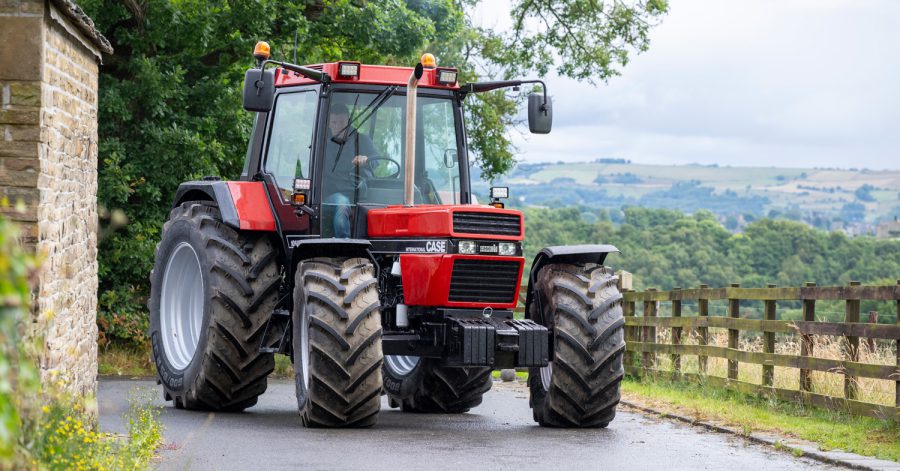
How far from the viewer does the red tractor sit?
35.8ft

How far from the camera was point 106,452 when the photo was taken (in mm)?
7562

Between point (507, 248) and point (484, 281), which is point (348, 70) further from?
point (484, 281)

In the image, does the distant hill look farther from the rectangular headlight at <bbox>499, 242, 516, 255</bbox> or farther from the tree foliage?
the rectangular headlight at <bbox>499, 242, 516, 255</bbox>

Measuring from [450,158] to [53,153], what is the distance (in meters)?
4.72

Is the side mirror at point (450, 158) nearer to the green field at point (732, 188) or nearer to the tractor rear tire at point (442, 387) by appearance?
the tractor rear tire at point (442, 387)

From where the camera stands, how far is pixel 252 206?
12633 millimetres

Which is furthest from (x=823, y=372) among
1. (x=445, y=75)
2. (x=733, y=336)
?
(x=445, y=75)

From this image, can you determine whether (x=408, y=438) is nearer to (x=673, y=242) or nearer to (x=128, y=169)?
(x=128, y=169)

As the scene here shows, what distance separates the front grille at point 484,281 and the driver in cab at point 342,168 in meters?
1.24

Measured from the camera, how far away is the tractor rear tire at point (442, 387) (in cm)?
1360

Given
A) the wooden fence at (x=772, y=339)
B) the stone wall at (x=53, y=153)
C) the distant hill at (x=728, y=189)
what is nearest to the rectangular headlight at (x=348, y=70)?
the stone wall at (x=53, y=153)

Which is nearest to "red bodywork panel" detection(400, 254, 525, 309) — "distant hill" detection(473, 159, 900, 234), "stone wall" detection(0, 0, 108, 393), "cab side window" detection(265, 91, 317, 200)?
"cab side window" detection(265, 91, 317, 200)

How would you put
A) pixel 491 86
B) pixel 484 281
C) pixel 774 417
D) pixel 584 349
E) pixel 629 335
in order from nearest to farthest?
pixel 584 349 → pixel 484 281 → pixel 774 417 → pixel 491 86 → pixel 629 335

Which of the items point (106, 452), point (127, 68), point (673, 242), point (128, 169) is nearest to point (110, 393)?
point (128, 169)
